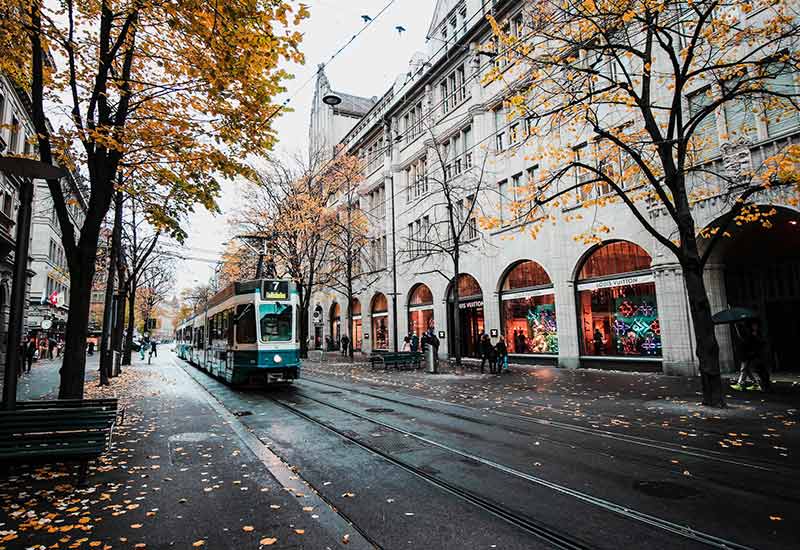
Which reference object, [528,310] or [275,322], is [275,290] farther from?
[528,310]

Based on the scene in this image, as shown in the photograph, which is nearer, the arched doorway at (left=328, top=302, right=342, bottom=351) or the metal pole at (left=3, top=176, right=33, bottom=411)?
the metal pole at (left=3, top=176, right=33, bottom=411)

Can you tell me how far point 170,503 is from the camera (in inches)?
193

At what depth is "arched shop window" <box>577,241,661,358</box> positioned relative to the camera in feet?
58.0

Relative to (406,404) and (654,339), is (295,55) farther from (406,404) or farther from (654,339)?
(654,339)

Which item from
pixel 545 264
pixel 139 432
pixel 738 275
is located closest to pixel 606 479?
pixel 139 432

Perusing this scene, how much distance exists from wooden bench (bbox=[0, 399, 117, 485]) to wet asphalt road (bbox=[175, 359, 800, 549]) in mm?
2465

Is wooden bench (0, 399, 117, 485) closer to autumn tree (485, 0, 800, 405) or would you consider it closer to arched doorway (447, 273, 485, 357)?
autumn tree (485, 0, 800, 405)

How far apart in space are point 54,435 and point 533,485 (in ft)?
19.1

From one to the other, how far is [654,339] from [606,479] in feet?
45.7

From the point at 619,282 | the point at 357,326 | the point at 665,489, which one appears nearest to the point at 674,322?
the point at 619,282

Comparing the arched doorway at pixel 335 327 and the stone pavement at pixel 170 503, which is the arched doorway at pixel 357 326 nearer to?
the arched doorway at pixel 335 327

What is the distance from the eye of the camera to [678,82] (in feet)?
33.1

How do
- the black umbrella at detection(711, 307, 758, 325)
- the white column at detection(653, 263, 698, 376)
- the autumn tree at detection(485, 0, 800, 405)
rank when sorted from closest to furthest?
the autumn tree at detection(485, 0, 800, 405)
the black umbrella at detection(711, 307, 758, 325)
the white column at detection(653, 263, 698, 376)

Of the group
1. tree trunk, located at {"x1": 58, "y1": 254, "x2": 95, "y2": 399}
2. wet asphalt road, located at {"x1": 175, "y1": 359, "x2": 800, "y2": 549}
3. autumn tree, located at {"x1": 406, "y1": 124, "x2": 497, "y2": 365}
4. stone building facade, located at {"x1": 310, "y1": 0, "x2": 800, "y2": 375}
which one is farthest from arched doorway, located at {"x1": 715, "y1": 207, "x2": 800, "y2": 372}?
tree trunk, located at {"x1": 58, "y1": 254, "x2": 95, "y2": 399}
